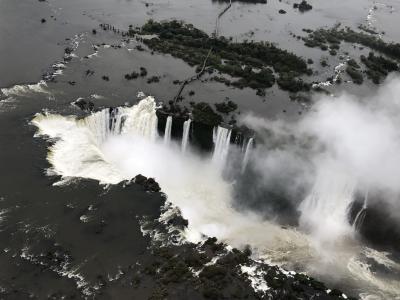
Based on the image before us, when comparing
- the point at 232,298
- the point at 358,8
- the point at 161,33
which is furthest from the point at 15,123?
the point at 358,8

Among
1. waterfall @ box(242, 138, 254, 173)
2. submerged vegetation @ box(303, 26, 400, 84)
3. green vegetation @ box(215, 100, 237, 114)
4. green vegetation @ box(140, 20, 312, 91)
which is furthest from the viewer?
submerged vegetation @ box(303, 26, 400, 84)

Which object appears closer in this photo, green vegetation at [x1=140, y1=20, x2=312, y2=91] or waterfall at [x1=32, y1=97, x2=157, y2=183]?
waterfall at [x1=32, y1=97, x2=157, y2=183]

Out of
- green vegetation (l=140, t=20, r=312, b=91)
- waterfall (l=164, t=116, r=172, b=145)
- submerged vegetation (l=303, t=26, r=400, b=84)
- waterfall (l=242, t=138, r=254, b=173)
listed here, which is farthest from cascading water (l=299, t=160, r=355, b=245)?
submerged vegetation (l=303, t=26, r=400, b=84)

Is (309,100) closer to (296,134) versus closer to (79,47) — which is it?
(296,134)

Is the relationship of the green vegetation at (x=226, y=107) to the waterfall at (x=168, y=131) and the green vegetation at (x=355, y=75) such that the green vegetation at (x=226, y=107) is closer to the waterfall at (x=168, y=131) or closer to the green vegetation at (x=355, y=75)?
the waterfall at (x=168, y=131)

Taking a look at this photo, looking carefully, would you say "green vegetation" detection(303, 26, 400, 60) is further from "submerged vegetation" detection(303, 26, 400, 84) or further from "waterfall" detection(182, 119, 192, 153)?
"waterfall" detection(182, 119, 192, 153)

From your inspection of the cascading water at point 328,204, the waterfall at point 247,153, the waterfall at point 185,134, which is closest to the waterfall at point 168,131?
the waterfall at point 185,134

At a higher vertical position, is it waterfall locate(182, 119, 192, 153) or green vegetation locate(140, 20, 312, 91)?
green vegetation locate(140, 20, 312, 91)
